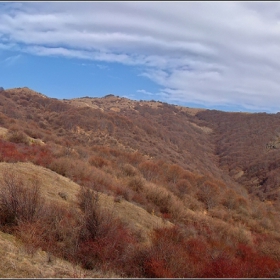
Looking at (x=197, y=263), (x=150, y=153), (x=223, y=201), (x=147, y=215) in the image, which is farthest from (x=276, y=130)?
(x=197, y=263)

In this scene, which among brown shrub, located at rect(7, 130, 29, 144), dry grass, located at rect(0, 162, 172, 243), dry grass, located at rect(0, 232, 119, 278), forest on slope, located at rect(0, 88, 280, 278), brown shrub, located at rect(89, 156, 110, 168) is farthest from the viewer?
brown shrub, located at rect(89, 156, 110, 168)

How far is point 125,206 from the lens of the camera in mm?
18453

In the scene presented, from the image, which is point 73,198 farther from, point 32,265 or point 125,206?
point 32,265

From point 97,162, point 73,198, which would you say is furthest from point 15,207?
point 97,162

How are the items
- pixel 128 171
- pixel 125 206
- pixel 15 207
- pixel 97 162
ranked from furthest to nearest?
pixel 128 171
pixel 97 162
pixel 125 206
pixel 15 207

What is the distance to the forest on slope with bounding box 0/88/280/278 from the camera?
30.6ft

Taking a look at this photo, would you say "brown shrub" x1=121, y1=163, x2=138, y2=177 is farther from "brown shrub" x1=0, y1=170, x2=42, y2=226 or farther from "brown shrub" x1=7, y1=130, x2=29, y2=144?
"brown shrub" x1=0, y1=170, x2=42, y2=226

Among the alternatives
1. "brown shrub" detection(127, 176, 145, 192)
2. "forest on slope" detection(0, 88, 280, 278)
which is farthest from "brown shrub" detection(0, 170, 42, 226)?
"brown shrub" detection(127, 176, 145, 192)

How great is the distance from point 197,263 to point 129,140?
1843 inches

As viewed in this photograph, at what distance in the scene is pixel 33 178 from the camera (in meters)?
15.7

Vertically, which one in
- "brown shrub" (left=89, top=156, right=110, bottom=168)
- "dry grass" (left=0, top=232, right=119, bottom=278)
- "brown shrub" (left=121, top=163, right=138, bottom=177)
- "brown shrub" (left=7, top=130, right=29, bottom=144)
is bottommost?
"dry grass" (left=0, top=232, right=119, bottom=278)

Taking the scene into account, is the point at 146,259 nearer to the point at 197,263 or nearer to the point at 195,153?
the point at 197,263

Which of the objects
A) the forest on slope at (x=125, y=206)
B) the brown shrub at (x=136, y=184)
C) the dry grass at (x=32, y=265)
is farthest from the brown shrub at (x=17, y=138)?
the dry grass at (x=32, y=265)

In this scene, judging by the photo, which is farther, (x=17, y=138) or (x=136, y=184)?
(x=17, y=138)
